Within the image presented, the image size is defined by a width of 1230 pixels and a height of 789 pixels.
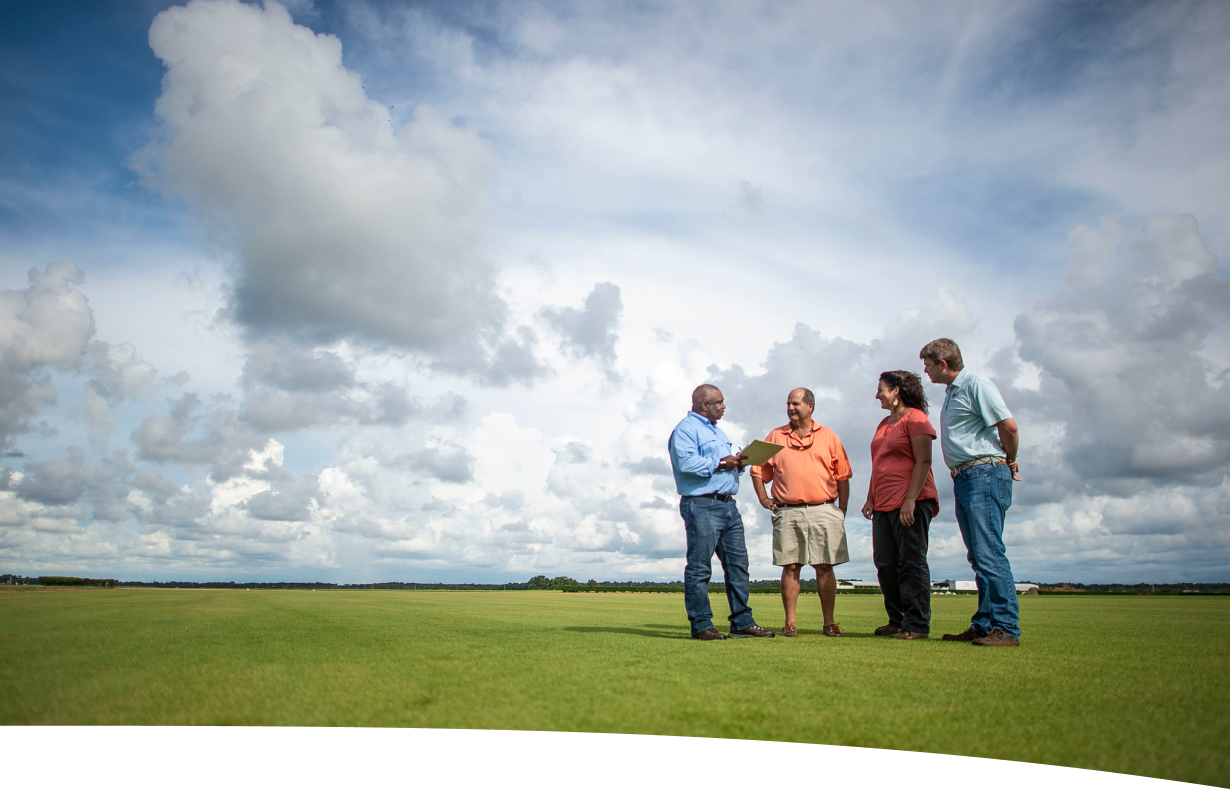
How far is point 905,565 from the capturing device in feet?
20.1

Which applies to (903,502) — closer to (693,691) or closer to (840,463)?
(840,463)

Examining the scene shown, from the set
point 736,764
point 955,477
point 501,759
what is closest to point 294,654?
point 501,759

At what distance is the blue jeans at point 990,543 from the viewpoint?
205 inches

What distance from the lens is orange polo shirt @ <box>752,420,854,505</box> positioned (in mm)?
6312

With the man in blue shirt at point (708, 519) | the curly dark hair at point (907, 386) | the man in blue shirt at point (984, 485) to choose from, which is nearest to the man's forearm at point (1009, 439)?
the man in blue shirt at point (984, 485)

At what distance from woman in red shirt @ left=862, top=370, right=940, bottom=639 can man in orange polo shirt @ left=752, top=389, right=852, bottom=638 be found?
1.26 ft

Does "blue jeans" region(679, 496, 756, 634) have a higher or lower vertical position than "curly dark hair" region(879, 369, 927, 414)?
lower

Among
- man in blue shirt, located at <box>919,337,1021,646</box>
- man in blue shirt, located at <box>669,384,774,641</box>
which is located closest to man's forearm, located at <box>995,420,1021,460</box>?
man in blue shirt, located at <box>919,337,1021,646</box>

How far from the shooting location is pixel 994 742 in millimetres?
2223

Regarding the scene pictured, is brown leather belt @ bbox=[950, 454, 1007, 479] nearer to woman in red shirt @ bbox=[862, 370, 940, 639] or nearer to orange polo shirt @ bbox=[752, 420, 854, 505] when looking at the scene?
woman in red shirt @ bbox=[862, 370, 940, 639]

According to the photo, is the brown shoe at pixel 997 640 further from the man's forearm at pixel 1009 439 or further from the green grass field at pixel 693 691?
the man's forearm at pixel 1009 439

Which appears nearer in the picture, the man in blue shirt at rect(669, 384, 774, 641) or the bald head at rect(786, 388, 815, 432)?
the man in blue shirt at rect(669, 384, 774, 641)

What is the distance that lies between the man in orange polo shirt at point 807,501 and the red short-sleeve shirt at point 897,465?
307 mm

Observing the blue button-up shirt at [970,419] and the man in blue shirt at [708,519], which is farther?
the man in blue shirt at [708,519]
